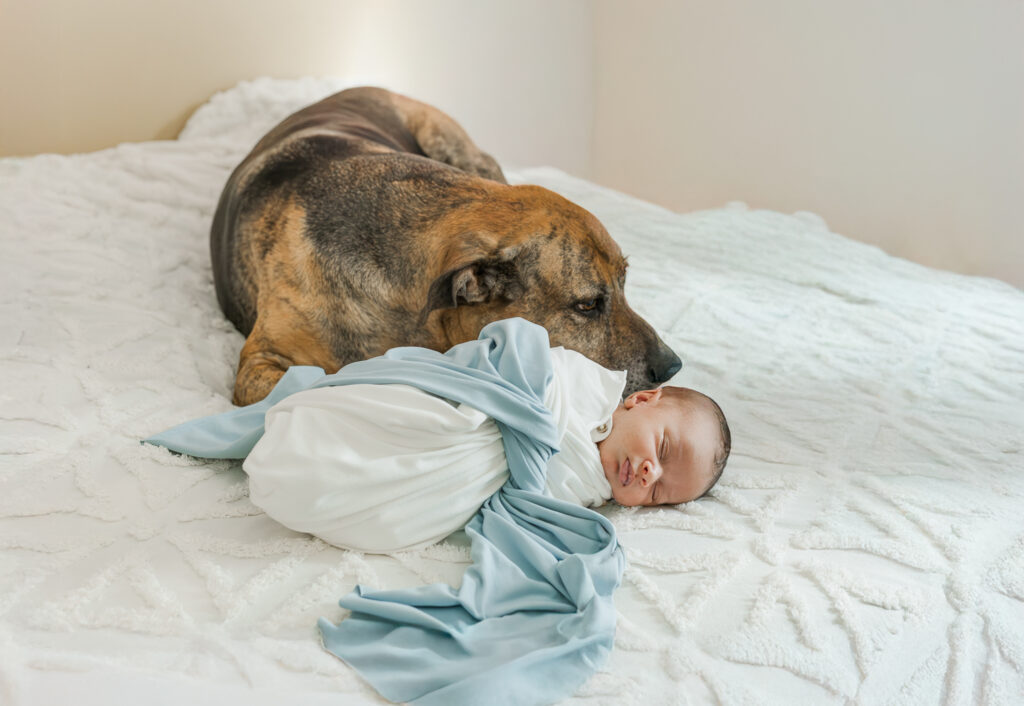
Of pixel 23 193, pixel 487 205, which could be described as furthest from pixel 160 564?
pixel 23 193

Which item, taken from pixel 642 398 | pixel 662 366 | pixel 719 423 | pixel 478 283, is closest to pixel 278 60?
pixel 478 283

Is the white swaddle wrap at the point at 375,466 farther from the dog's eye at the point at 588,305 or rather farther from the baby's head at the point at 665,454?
the dog's eye at the point at 588,305

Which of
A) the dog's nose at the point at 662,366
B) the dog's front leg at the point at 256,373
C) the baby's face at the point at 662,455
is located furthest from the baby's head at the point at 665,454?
the dog's front leg at the point at 256,373

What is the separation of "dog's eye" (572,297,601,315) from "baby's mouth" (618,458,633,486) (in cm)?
57

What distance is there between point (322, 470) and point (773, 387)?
136 cm

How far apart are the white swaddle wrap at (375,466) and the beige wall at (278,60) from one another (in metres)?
2.58

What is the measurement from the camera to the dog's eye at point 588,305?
7.00ft

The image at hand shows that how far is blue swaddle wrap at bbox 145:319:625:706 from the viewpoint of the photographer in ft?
3.86

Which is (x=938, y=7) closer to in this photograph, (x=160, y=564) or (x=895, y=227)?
(x=895, y=227)

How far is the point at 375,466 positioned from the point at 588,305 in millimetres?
880

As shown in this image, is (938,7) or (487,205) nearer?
(487,205)

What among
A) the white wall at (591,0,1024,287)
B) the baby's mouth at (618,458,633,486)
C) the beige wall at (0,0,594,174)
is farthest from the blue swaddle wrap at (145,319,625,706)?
the white wall at (591,0,1024,287)

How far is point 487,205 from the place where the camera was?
2160 mm

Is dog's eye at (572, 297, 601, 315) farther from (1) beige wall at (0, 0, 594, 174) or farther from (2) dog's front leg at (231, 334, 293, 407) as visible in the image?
(1) beige wall at (0, 0, 594, 174)
